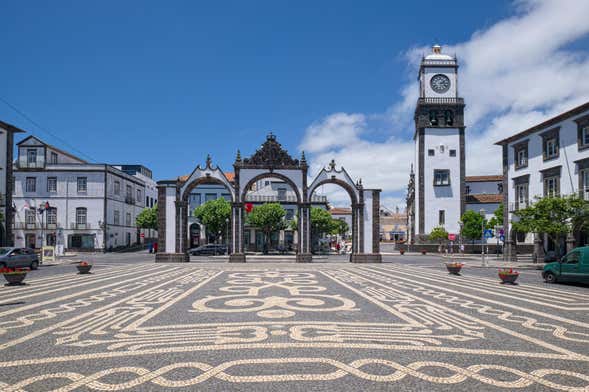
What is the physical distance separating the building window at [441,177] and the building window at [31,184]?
48.7 m

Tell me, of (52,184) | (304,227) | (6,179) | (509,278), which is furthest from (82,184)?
(509,278)

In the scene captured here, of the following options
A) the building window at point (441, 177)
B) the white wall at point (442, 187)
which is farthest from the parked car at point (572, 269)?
the building window at point (441, 177)

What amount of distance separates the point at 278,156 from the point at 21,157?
3550 cm

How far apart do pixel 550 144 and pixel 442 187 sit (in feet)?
72.4

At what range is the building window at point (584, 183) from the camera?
2821 cm

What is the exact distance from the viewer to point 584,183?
2852cm

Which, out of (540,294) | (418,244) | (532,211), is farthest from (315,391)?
(418,244)

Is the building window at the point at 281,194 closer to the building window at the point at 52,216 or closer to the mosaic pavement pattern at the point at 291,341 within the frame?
the building window at the point at 52,216

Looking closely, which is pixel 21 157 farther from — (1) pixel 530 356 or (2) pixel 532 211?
(1) pixel 530 356

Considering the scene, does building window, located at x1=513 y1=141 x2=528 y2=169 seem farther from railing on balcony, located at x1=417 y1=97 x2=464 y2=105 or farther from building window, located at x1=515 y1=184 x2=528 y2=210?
railing on balcony, located at x1=417 y1=97 x2=464 y2=105

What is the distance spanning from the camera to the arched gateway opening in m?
31.9

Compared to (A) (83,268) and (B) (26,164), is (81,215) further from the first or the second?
(A) (83,268)

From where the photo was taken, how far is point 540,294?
1363cm

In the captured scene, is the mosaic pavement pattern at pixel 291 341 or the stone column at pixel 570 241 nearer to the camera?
the mosaic pavement pattern at pixel 291 341
